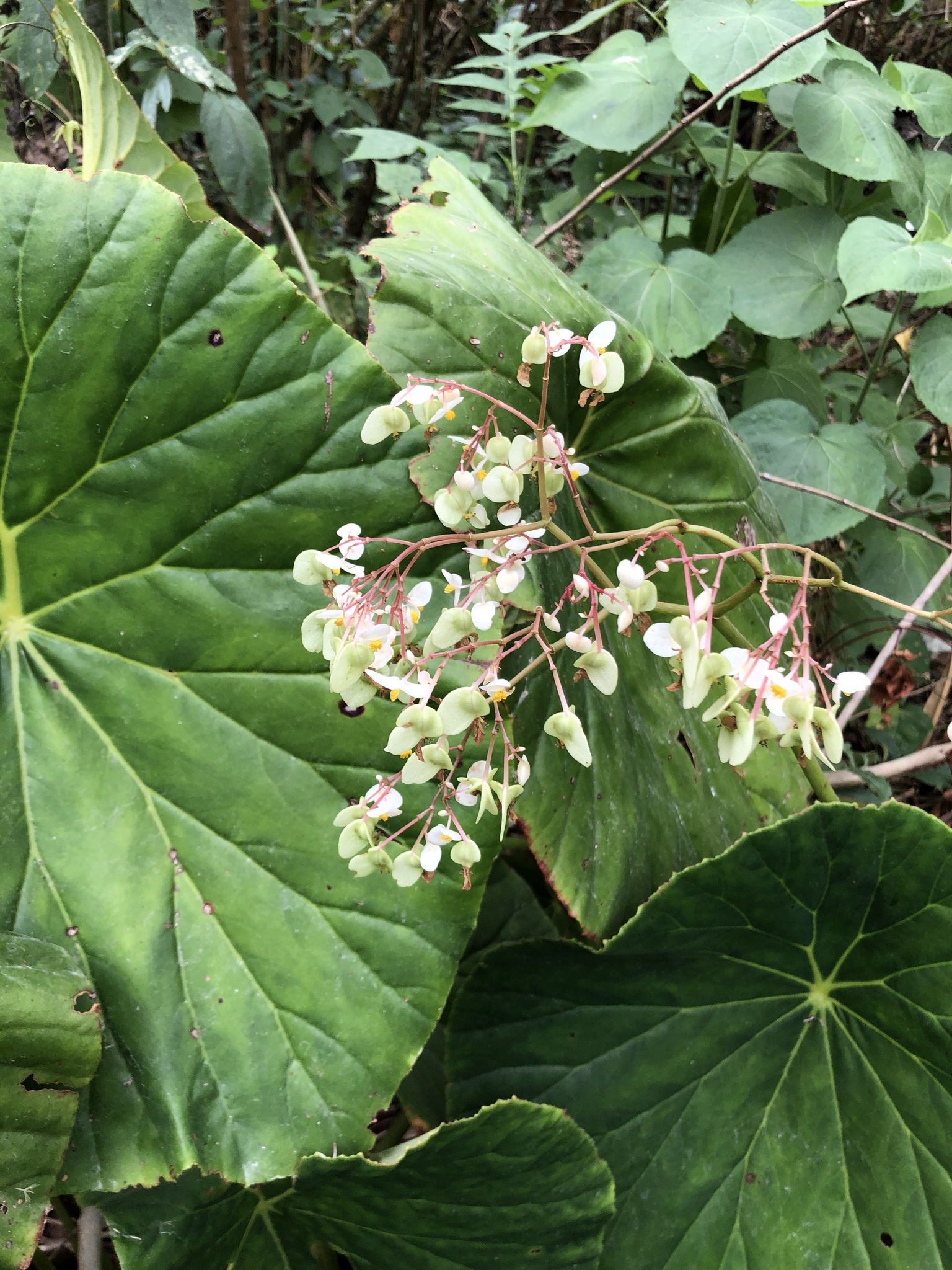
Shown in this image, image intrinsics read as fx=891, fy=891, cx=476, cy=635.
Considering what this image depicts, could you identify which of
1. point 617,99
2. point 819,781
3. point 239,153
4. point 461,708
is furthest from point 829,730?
point 239,153

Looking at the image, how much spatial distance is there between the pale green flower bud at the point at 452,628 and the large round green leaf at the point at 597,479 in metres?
0.23

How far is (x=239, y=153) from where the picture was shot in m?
1.31

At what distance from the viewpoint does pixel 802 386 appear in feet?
4.15

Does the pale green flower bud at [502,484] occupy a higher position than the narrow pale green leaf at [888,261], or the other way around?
the pale green flower bud at [502,484]

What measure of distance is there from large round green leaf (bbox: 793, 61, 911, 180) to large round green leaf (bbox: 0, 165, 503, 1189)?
0.76 m

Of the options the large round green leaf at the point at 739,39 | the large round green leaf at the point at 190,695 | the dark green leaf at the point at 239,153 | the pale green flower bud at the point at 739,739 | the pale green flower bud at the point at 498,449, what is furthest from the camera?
the dark green leaf at the point at 239,153

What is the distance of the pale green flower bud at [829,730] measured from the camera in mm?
440

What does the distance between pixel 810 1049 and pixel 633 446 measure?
572 mm

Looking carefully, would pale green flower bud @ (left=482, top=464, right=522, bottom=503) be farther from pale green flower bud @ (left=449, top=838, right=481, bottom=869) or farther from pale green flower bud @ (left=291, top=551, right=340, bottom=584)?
pale green flower bud @ (left=449, top=838, right=481, bottom=869)

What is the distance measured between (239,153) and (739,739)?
125 centimetres

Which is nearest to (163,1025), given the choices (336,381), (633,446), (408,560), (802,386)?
(408,560)

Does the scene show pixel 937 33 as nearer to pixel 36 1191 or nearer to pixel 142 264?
pixel 142 264

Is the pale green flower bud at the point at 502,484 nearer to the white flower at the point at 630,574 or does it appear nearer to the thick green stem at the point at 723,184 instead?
the white flower at the point at 630,574

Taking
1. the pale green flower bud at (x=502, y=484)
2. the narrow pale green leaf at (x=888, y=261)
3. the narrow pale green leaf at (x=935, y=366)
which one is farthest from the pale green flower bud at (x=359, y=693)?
the narrow pale green leaf at (x=935, y=366)
